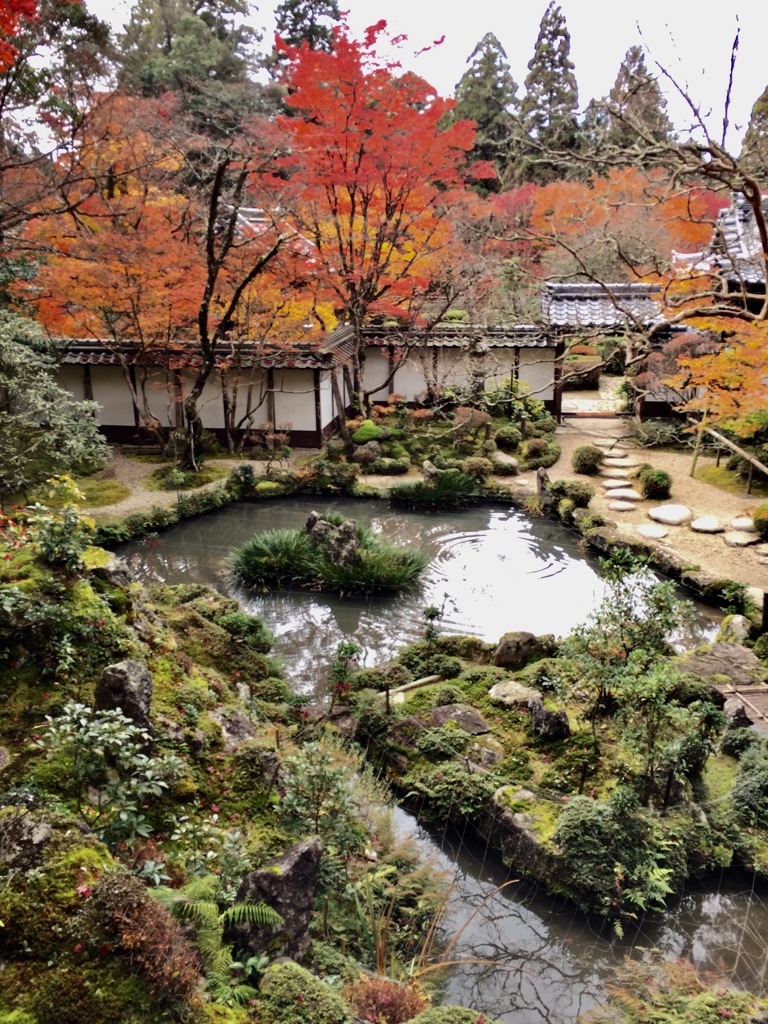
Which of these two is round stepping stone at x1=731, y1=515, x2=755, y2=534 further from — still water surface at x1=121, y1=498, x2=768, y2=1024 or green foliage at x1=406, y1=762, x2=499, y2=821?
green foliage at x1=406, y1=762, x2=499, y2=821

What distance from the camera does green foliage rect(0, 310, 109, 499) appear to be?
14.5m

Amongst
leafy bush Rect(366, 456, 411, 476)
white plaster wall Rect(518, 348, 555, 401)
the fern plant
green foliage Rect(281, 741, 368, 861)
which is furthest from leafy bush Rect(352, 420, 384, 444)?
the fern plant

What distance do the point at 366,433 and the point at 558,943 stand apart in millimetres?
16585

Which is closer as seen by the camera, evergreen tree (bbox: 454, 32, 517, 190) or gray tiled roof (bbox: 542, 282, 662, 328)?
gray tiled roof (bbox: 542, 282, 662, 328)

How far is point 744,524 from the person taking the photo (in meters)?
16.9

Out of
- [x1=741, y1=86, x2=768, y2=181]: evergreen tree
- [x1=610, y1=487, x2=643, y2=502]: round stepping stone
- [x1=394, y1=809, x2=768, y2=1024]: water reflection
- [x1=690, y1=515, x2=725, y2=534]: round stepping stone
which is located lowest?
[x1=394, y1=809, x2=768, y2=1024]: water reflection

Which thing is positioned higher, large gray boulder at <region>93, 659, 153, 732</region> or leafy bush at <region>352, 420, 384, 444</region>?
large gray boulder at <region>93, 659, 153, 732</region>

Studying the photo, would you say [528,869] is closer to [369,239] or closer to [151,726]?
[151,726]

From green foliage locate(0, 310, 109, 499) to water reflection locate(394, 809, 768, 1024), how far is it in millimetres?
10814

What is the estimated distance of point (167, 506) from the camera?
60.0 feet

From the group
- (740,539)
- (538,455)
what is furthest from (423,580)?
(538,455)

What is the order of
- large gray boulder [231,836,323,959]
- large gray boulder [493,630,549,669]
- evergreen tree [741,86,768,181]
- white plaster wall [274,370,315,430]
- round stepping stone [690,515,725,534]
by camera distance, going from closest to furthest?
large gray boulder [231,836,323,959] → evergreen tree [741,86,768,181] → large gray boulder [493,630,549,669] → round stepping stone [690,515,725,534] → white plaster wall [274,370,315,430]

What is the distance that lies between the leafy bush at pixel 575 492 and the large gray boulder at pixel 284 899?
13.6 metres

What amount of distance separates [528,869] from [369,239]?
718 inches
